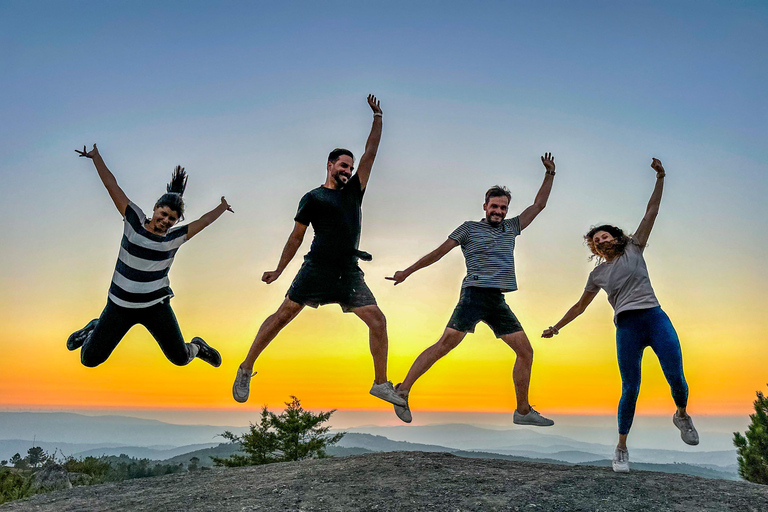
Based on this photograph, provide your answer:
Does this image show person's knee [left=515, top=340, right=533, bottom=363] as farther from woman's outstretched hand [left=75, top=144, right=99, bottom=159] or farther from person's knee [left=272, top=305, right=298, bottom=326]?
woman's outstretched hand [left=75, top=144, right=99, bottom=159]

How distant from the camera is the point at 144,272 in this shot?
7375 mm

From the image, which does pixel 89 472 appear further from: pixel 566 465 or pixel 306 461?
pixel 566 465

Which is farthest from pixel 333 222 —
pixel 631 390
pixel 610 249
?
pixel 631 390

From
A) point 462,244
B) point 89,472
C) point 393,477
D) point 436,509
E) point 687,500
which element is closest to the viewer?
point 436,509

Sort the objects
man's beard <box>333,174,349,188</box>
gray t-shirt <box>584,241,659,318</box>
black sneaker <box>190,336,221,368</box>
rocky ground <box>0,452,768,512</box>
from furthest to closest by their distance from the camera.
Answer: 1. black sneaker <box>190,336,221,368</box>
2. man's beard <box>333,174,349,188</box>
3. gray t-shirt <box>584,241,659,318</box>
4. rocky ground <box>0,452,768,512</box>

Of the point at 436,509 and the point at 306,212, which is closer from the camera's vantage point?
the point at 436,509

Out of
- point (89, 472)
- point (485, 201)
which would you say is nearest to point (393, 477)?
point (485, 201)

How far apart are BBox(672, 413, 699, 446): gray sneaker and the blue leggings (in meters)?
0.19

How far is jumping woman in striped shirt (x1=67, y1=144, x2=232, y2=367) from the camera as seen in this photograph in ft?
24.2

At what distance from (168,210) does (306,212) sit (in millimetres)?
1664

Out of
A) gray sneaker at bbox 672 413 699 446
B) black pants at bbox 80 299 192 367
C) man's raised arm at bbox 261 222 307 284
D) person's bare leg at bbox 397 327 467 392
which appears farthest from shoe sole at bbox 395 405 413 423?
gray sneaker at bbox 672 413 699 446

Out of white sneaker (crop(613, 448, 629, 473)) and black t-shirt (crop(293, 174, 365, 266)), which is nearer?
white sneaker (crop(613, 448, 629, 473))

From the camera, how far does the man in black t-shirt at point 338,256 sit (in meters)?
7.37

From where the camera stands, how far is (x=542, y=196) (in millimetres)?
8445
